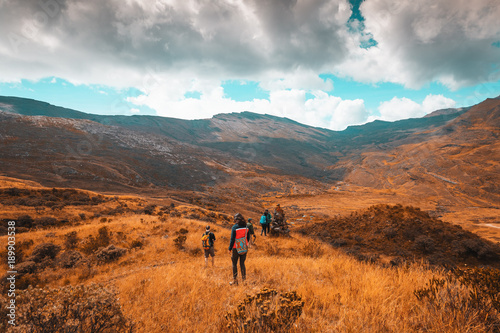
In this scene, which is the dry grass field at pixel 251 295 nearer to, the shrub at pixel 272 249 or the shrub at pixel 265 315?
the shrub at pixel 265 315

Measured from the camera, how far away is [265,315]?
3.02 metres

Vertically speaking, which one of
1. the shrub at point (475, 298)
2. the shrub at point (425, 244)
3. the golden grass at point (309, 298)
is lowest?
the shrub at point (425, 244)

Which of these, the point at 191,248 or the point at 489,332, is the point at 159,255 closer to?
the point at 191,248

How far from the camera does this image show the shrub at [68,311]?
8.86 ft

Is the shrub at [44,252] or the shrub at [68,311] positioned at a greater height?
the shrub at [68,311]

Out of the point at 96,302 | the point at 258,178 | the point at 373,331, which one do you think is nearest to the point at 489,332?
the point at 373,331

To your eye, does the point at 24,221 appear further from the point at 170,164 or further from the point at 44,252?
the point at 170,164

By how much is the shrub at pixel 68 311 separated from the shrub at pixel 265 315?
165 cm

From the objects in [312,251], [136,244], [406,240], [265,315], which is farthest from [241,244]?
[406,240]

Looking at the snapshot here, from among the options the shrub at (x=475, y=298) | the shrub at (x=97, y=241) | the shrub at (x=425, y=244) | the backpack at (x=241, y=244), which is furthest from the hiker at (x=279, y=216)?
the shrub at (x=475, y=298)

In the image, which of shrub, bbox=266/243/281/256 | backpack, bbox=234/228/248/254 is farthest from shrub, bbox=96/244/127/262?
backpack, bbox=234/228/248/254

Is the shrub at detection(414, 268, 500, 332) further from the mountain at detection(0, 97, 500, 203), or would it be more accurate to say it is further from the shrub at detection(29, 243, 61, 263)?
the mountain at detection(0, 97, 500, 203)

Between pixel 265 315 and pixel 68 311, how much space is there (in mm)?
2828

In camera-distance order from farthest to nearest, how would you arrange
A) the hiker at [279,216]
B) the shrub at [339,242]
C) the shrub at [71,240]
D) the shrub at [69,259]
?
the hiker at [279,216] → the shrub at [339,242] → the shrub at [71,240] → the shrub at [69,259]
